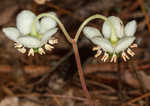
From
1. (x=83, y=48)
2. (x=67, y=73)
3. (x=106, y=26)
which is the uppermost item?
(x=106, y=26)

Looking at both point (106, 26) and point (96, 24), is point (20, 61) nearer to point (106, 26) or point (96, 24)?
point (96, 24)

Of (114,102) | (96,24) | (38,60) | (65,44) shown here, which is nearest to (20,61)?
(38,60)

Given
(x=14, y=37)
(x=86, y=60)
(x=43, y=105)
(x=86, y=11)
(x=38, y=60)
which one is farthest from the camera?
(x=86, y=11)

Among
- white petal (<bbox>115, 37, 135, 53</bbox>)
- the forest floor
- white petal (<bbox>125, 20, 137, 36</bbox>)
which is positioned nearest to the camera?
white petal (<bbox>115, 37, 135, 53</bbox>)

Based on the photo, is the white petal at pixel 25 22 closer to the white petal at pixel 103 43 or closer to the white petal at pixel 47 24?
the white petal at pixel 47 24

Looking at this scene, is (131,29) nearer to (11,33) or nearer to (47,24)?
(47,24)

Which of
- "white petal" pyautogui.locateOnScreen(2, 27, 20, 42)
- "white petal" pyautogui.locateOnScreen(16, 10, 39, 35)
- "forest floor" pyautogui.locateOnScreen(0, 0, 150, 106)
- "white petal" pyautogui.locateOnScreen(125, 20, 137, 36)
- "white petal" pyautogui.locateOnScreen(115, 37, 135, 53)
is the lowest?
"forest floor" pyautogui.locateOnScreen(0, 0, 150, 106)

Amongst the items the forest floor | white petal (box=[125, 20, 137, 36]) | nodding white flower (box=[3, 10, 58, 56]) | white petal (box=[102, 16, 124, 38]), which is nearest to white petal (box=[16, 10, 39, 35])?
nodding white flower (box=[3, 10, 58, 56])

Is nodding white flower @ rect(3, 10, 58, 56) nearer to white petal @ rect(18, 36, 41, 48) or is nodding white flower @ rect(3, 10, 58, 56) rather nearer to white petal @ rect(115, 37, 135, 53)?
white petal @ rect(18, 36, 41, 48)
